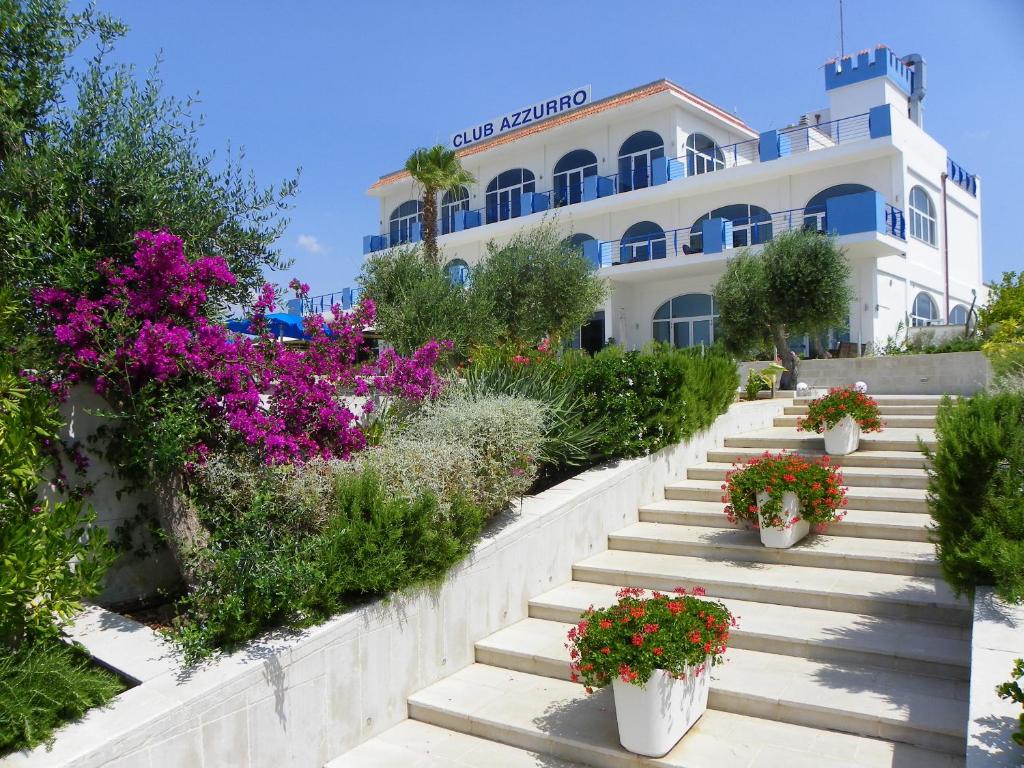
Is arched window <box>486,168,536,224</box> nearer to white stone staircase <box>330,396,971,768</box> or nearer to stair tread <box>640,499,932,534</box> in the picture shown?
A: stair tread <box>640,499,932,534</box>

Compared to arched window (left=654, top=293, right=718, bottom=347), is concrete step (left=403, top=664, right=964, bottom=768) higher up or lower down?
lower down

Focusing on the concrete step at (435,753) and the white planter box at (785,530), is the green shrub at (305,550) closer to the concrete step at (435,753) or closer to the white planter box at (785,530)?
the concrete step at (435,753)

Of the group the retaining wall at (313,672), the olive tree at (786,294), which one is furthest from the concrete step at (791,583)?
the olive tree at (786,294)

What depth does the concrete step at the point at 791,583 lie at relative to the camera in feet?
17.2

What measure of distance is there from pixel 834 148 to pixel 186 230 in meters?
19.8

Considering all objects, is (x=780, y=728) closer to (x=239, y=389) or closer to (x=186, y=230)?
(x=239, y=389)

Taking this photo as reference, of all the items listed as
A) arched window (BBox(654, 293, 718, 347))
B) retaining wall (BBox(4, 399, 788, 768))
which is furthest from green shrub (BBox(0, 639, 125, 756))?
arched window (BBox(654, 293, 718, 347))

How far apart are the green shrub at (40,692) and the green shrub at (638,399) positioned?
5125 mm

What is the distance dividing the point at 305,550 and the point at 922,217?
23806mm

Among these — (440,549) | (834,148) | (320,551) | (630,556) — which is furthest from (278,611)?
(834,148)

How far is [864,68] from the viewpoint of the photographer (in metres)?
24.4

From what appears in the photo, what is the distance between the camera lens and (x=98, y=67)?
538 cm

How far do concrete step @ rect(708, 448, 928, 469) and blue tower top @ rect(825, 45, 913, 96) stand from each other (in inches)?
787

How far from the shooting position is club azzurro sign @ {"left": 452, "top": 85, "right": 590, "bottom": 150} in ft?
92.8
